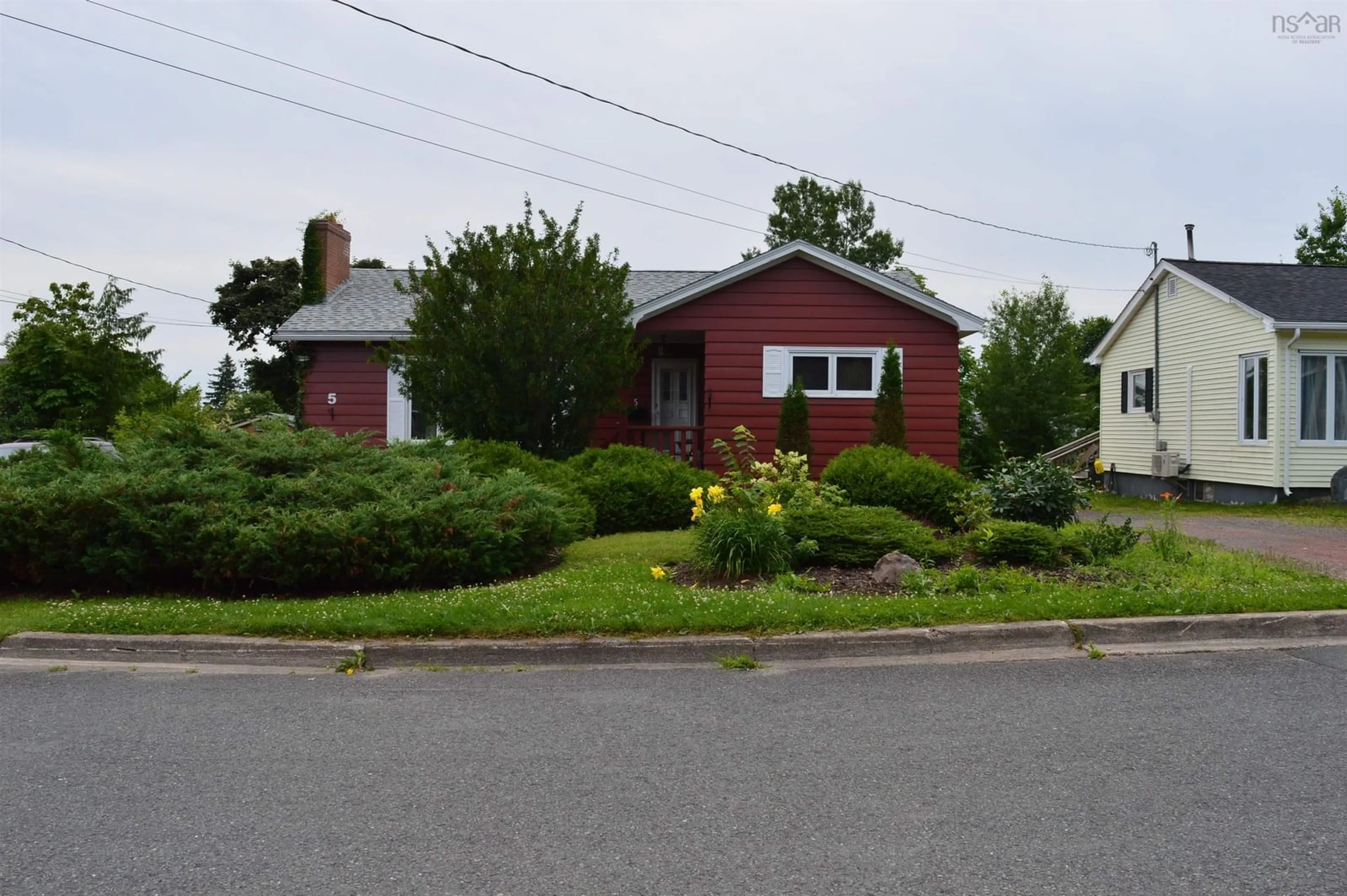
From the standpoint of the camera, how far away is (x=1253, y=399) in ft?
63.5

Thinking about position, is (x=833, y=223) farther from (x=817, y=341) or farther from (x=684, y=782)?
(x=684, y=782)

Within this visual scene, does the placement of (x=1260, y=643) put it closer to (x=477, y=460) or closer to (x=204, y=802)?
(x=204, y=802)

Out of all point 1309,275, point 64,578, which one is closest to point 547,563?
point 64,578

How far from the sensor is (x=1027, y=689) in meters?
6.16

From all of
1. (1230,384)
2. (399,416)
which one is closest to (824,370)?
(399,416)

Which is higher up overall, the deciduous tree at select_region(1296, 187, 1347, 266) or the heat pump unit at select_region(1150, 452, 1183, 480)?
the deciduous tree at select_region(1296, 187, 1347, 266)

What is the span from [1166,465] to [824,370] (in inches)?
351

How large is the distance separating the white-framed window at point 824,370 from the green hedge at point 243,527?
336 inches

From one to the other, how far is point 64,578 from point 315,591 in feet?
7.72

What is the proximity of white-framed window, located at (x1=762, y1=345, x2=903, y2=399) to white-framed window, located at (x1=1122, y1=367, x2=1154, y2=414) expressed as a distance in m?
9.60

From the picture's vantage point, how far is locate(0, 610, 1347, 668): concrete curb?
6.99 m

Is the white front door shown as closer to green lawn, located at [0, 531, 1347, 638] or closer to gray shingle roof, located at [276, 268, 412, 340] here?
gray shingle roof, located at [276, 268, 412, 340]

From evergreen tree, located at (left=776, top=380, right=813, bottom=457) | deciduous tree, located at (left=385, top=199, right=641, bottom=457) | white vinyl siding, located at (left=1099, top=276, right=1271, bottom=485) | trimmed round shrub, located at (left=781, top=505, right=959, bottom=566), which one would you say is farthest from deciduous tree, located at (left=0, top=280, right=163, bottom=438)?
white vinyl siding, located at (left=1099, top=276, right=1271, bottom=485)

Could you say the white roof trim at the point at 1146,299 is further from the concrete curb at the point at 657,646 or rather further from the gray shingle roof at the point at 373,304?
the concrete curb at the point at 657,646
